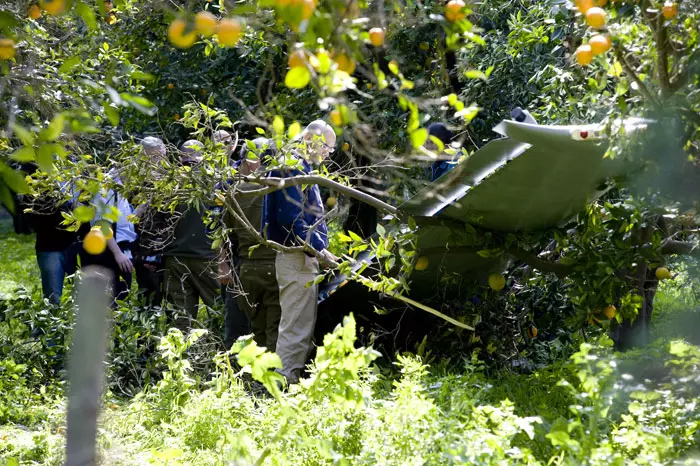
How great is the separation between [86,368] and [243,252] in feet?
12.9

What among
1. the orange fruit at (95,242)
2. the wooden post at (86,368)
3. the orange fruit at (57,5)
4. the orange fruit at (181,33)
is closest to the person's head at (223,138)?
the orange fruit at (95,242)

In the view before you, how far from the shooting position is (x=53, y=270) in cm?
664

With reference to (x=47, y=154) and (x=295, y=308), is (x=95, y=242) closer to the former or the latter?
(x=47, y=154)

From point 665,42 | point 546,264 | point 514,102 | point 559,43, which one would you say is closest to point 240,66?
point 514,102

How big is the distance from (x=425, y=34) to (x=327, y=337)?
465 cm

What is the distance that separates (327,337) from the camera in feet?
10.5

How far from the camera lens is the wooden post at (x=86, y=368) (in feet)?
6.27

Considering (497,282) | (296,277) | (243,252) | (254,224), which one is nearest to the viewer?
(497,282)

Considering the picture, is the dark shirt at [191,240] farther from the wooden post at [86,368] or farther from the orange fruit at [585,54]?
the wooden post at [86,368]

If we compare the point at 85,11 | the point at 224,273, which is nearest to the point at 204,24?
the point at 85,11

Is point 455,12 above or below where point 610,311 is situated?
above

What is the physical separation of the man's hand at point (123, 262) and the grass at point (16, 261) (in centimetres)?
346

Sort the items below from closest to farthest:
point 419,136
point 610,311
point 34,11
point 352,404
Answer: point 419,136 < point 352,404 < point 34,11 < point 610,311

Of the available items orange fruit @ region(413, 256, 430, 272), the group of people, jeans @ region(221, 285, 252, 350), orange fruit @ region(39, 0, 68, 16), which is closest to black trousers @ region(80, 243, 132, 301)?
the group of people
